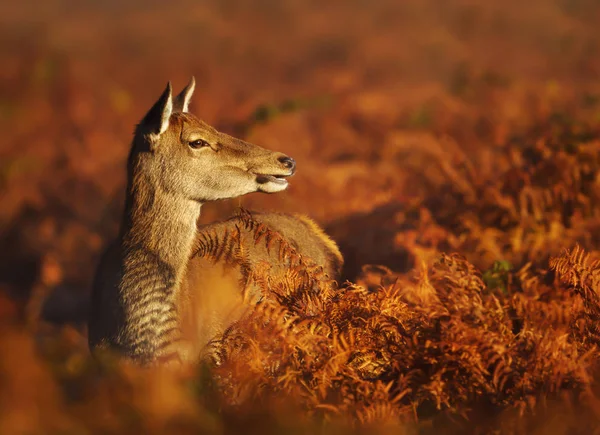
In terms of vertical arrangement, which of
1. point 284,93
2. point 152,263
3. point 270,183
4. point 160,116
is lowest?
point 152,263

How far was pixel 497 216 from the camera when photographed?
9023mm

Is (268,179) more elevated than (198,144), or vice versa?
(198,144)

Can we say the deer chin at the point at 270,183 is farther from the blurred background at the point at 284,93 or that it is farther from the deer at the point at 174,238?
the blurred background at the point at 284,93

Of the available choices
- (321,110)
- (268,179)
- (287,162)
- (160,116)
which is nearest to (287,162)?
(287,162)

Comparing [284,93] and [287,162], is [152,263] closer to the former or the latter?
[287,162]

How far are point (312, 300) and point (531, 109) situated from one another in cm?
1127

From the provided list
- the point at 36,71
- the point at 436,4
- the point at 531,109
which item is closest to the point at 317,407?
the point at 531,109

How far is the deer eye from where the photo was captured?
6.78 meters

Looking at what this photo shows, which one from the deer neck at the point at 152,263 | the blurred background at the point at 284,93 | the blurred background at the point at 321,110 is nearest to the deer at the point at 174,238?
the deer neck at the point at 152,263

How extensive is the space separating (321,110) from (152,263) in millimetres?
12438

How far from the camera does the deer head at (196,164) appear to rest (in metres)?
6.69

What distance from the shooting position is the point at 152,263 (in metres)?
6.58

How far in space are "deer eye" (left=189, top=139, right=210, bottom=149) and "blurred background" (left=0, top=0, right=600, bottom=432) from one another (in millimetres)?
1897

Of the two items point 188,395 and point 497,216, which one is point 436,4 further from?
point 188,395
